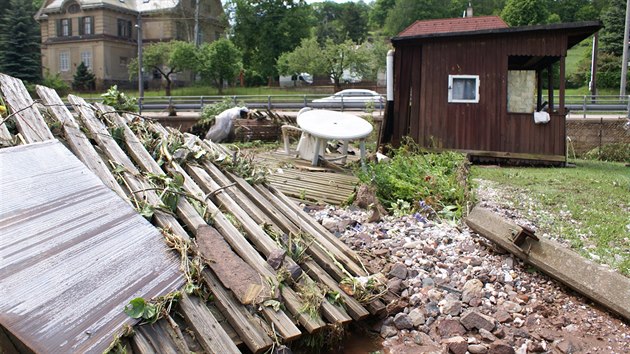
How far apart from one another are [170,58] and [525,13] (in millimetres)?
34799

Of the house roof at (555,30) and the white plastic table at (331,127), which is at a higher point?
the house roof at (555,30)

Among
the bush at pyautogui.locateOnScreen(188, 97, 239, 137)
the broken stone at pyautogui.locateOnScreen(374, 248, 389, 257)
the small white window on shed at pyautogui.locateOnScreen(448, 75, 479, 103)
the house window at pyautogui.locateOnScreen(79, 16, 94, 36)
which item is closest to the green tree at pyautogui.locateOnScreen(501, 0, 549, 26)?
A: the house window at pyautogui.locateOnScreen(79, 16, 94, 36)

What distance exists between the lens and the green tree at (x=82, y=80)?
168 ft

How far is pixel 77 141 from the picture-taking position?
5492mm

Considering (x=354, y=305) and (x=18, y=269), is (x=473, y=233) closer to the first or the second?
(x=354, y=305)

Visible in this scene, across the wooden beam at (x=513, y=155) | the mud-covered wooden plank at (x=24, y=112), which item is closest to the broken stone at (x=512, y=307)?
the mud-covered wooden plank at (x=24, y=112)

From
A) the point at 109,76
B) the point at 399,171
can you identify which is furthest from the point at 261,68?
the point at 399,171

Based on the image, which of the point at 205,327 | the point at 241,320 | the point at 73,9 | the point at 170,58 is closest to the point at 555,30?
the point at 241,320

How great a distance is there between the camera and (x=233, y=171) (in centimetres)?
651

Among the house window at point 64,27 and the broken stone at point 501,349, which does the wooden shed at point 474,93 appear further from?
the house window at point 64,27

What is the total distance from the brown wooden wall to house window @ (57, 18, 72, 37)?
167 feet

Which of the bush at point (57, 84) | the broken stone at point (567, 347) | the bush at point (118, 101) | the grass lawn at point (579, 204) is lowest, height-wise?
the broken stone at point (567, 347)

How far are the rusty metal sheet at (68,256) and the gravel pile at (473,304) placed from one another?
2035mm

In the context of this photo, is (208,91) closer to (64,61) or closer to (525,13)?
(64,61)
